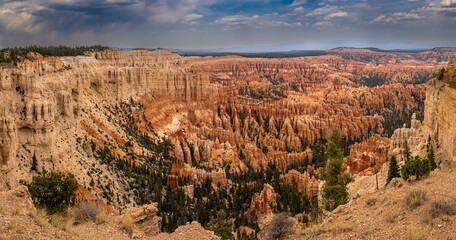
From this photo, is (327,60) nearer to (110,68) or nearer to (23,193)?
(110,68)

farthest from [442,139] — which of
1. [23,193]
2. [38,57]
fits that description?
[38,57]

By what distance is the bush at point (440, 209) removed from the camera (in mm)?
8703

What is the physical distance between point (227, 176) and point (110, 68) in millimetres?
25285

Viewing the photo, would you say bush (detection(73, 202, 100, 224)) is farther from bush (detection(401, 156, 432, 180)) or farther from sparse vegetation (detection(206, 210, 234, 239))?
bush (detection(401, 156, 432, 180))

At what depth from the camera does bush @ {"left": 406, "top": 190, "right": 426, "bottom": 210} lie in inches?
391

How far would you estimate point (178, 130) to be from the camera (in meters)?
46.5

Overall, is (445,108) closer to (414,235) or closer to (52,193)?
(414,235)

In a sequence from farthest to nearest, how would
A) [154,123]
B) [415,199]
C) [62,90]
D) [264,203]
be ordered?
[154,123] → [264,203] → [62,90] → [415,199]

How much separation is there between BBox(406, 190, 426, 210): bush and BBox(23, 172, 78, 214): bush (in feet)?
42.1

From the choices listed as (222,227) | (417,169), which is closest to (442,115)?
(417,169)

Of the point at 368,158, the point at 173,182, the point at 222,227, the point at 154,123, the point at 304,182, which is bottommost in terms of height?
the point at 304,182

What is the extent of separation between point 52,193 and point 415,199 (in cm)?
1392

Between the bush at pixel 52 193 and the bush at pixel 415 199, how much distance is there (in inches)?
505

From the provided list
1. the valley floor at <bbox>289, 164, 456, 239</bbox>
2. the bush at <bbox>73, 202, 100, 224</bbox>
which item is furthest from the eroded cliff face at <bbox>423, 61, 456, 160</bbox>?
the bush at <bbox>73, 202, 100, 224</bbox>
